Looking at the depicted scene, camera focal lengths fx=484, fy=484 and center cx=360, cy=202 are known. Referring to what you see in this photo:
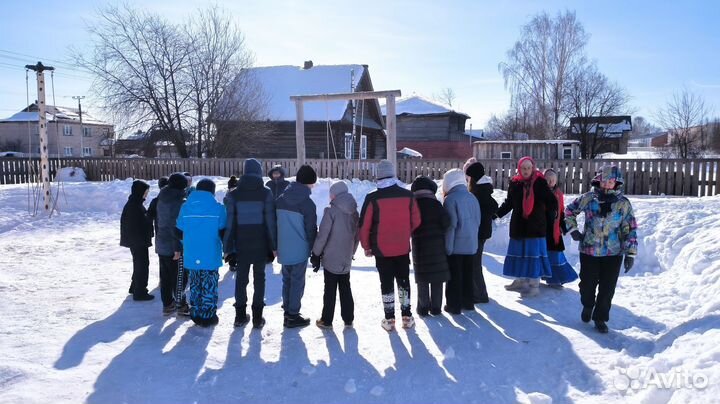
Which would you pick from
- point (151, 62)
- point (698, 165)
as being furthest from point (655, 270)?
point (151, 62)

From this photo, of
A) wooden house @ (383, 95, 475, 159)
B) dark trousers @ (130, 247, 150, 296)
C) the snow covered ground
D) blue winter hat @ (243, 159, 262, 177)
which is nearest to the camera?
the snow covered ground

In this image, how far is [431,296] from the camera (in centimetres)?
543

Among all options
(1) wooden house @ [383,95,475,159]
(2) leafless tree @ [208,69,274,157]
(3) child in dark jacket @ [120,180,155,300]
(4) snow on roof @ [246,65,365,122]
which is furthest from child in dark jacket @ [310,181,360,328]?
(1) wooden house @ [383,95,475,159]

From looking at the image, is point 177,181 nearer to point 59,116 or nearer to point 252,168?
point 252,168

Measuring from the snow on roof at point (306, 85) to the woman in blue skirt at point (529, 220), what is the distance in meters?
18.2

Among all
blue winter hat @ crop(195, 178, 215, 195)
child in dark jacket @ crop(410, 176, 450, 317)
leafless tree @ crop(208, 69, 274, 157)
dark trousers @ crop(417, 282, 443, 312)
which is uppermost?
leafless tree @ crop(208, 69, 274, 157)

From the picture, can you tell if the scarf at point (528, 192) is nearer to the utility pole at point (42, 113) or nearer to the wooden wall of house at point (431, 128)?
the utility pole at point (42, 113)

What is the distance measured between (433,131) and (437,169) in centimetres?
2363

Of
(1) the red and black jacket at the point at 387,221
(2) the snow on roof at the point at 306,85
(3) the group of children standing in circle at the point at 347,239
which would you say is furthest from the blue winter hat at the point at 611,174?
(2) the snow on roof at the point at 306,85

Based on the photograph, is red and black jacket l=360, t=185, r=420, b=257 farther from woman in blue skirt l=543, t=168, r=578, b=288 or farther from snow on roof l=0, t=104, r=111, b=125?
snow on roof l=0, t=104, r=111, b=125

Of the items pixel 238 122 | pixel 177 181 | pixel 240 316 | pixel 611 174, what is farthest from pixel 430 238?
pixel 238 122

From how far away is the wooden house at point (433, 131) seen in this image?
123 feet

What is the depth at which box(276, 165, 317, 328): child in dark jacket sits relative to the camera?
493 centimetres

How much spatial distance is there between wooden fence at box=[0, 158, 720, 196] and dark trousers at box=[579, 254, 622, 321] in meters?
9.56
